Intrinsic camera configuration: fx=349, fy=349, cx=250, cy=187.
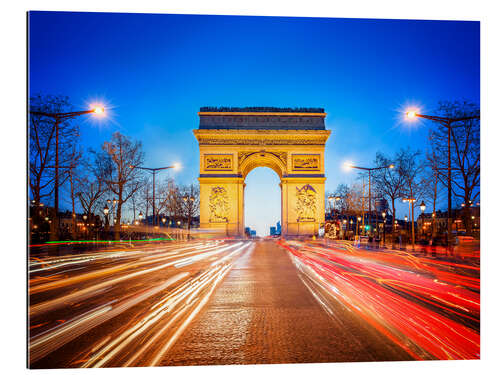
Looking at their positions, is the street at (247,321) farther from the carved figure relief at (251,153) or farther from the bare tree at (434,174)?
the carved figure relief at (251,153)

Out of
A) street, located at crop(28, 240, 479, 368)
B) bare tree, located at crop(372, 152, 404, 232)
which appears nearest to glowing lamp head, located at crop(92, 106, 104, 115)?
street, located at crop(28, 240, 479, 368)

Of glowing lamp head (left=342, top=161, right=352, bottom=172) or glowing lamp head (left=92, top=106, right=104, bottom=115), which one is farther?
glowing lamp head (left=342, top=161, right=352, bottom=172)

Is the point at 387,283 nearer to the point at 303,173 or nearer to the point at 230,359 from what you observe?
the point at 230,359

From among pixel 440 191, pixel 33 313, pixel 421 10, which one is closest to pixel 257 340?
pixel 33 313

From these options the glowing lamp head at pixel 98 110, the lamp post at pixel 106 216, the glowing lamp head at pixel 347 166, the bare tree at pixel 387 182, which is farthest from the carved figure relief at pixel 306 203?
the glowing lamp head at pixel 98 110

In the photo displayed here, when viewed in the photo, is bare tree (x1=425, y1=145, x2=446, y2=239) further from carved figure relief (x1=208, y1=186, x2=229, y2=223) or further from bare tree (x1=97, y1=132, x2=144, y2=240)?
carved figure relief (x1=208, y1=186, x2=229, y2=223)

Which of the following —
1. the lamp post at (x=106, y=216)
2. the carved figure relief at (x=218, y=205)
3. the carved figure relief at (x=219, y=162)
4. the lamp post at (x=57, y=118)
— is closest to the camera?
the lamp post at (x=57, y=118)
